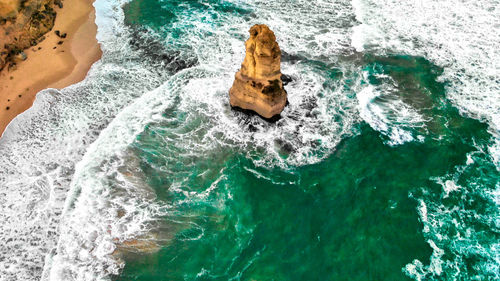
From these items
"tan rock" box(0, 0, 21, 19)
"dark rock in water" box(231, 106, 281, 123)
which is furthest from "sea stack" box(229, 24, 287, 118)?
"tan rock" box(0, 0, 21, 19)

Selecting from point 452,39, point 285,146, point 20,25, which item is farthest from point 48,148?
point 452,39

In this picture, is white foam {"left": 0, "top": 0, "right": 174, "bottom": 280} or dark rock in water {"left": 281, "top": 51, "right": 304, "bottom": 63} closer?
white foam {"left": 0, "top": 0, "right": 174, "bottom": 280}

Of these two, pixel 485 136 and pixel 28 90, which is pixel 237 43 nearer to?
pixel 28 90

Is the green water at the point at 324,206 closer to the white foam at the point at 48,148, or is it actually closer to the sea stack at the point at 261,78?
the sea stack at the point at 261,78

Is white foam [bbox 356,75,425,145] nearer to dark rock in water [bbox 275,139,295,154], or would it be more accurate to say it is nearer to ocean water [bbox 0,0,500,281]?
ocean water [bbox 0,0,500,281]

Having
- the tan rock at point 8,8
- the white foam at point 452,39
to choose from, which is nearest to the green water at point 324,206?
the white foam at point 452,39

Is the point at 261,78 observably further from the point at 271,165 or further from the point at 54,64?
the point at 54,64
